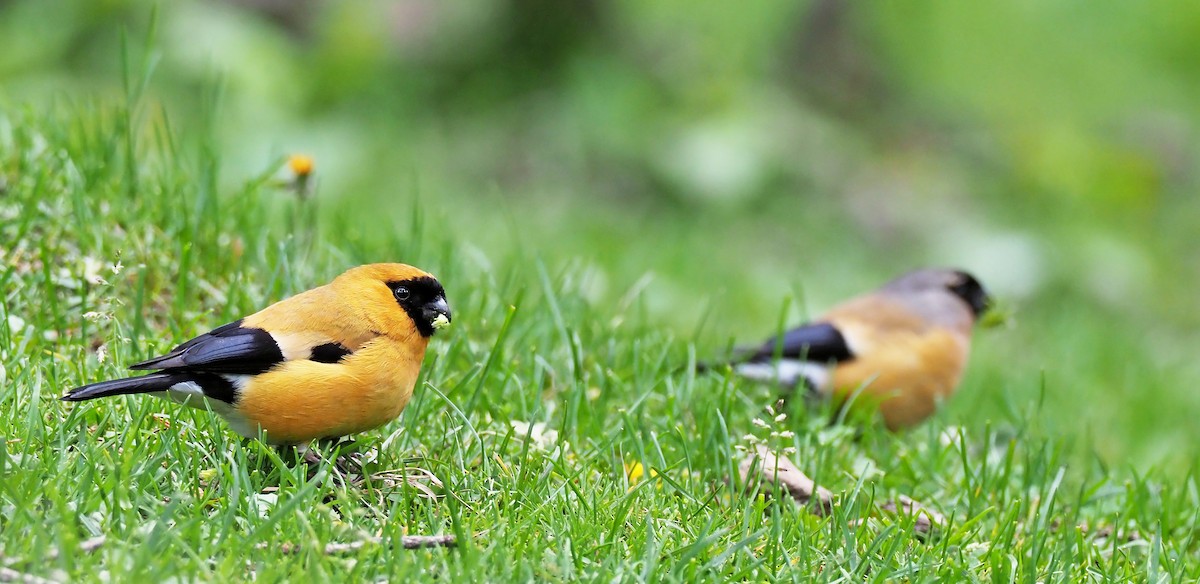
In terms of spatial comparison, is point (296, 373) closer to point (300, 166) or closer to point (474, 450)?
point (474, 450)

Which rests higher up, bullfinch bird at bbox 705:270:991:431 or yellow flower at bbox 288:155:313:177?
yellow flower at bbox 288:155:313:177

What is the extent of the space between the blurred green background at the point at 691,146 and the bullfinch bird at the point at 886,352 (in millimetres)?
1582

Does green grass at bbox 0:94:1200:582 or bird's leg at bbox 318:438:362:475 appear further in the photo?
bird's leg at bbox 318:438:362:475

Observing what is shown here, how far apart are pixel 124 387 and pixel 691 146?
7.02 metres

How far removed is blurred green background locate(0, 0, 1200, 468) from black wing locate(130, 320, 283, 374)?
420 centimetres

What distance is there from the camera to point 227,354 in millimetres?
3332

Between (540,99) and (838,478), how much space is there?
685 cm

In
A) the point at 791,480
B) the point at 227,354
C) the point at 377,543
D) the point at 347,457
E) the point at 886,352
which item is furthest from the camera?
the point at 886,352

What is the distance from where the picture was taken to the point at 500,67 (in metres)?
10.7

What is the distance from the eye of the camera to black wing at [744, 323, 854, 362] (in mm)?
5360

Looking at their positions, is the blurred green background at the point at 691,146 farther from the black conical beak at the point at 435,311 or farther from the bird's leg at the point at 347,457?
the bird's leg at the point at 347,457

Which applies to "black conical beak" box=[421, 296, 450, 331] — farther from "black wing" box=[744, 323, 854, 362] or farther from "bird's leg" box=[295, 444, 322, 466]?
"black wing" box=[744, 323, 854, 362]

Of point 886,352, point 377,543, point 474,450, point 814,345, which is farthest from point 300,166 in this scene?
point 886,352

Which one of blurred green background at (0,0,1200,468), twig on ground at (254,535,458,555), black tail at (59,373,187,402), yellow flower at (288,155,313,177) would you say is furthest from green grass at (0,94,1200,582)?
blurred green background at (0,0,1200,468)
